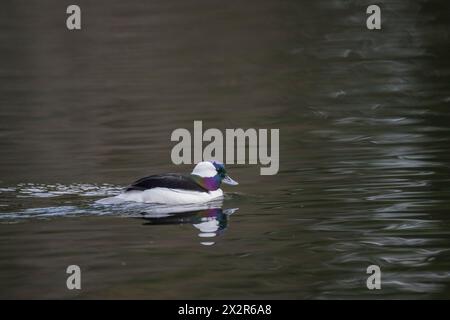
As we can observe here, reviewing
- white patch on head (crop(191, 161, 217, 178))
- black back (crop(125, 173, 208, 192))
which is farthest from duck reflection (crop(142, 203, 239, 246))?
white patch on head (crop(191, 161, 217, 178))

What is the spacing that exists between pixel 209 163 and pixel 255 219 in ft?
4.47

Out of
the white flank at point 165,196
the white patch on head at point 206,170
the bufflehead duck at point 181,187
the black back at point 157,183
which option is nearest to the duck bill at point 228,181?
the bufflehead duck at point 181,187

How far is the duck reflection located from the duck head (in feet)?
0.88

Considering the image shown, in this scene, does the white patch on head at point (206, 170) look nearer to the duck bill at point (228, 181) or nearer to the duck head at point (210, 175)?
the duck head at point (210, 175)

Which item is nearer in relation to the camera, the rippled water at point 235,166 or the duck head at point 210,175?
the rippled water at point 235,166

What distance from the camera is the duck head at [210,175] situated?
12.6 metres

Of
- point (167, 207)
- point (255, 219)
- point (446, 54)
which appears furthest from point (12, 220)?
point (446, 54)

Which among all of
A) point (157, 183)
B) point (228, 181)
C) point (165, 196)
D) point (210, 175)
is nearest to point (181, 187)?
point (165, 196)

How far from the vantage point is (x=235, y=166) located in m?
14.3

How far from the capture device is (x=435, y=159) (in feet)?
45.3

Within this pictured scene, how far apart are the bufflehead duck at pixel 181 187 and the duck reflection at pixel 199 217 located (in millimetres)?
123

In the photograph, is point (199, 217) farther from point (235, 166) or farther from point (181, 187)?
point (235, 166)

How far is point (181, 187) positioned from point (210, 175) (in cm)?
46
